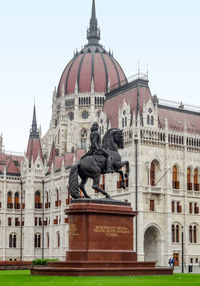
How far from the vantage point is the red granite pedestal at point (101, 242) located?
30109 mm

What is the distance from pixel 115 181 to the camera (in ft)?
246

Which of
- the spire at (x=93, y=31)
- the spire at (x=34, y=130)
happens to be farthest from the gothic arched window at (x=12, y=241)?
the spire at (x=93, y=31)

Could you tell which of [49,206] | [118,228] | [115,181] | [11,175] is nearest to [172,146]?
[115,181]

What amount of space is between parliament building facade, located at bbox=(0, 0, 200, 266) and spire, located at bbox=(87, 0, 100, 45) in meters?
5.32

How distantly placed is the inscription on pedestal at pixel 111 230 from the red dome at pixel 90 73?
254 ft

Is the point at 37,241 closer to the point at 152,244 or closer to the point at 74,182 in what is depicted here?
the point at 152,244

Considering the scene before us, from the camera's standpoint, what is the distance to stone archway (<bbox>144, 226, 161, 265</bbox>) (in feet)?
235

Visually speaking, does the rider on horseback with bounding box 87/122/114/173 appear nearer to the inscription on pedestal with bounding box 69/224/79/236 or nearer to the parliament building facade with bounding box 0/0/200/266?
the inscription on pedestal with bounding box 69/224/79/236

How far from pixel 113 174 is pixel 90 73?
39.3 meters

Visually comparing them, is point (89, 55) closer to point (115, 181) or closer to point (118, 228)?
point (115, 181)

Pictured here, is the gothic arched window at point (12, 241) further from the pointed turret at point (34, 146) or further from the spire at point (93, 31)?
the spire at point (93, 31)

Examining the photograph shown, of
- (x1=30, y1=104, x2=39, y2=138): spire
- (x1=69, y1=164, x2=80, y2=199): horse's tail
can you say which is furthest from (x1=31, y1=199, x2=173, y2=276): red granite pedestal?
(x1=30, y1=104, x2=39, y2=138): spire

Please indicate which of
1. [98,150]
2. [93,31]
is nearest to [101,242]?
[98,150]

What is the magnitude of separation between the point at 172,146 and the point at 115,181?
8.86m
